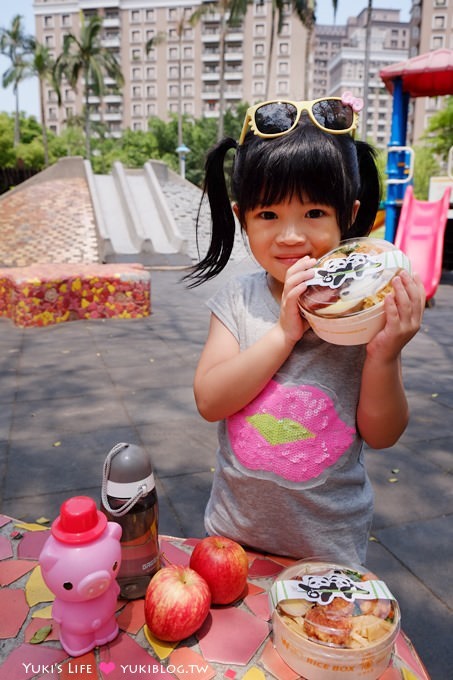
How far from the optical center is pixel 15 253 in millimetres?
14250

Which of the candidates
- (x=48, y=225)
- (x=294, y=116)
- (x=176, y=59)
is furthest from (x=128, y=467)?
(x=176, y=59)

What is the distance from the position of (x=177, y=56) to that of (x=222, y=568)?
76.3m

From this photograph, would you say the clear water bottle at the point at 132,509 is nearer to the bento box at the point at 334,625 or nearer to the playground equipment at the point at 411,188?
the bento box at the point at 334,625

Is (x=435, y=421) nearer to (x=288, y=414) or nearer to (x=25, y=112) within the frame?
(x=288, y=414)

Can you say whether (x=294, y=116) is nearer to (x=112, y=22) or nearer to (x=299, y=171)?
(x=299, y=171)

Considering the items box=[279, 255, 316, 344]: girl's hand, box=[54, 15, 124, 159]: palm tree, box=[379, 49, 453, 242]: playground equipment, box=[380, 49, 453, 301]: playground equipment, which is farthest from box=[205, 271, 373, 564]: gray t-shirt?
box=[54, 15, 124, 159]: palm tree

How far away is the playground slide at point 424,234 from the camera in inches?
309

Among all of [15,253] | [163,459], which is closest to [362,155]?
[163,459]

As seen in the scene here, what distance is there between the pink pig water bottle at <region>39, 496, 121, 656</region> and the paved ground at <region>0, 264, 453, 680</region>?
3.93ft

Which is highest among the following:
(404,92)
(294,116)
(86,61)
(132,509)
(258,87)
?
(258,87)

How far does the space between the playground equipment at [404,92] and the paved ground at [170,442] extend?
12.2 feet

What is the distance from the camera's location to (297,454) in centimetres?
131

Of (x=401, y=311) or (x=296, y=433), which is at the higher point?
(x=401, y=311)

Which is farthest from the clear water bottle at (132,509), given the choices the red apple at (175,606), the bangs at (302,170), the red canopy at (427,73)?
the red canopy at (427,73)
